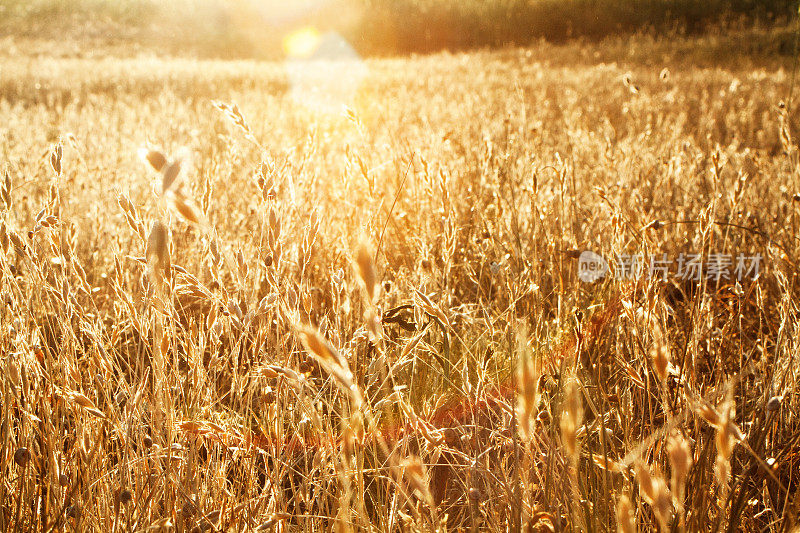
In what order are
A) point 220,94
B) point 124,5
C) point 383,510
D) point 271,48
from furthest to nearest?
point 124,5 → point 271,48 → point 220,94 → point 383,510

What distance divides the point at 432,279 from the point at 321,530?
810 millimetres

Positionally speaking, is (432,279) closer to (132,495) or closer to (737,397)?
(737,397)

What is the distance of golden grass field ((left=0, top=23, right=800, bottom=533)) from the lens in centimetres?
85

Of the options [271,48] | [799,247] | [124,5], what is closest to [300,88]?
[799,247]

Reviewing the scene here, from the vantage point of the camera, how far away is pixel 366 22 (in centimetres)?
2206

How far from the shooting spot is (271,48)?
1995cm

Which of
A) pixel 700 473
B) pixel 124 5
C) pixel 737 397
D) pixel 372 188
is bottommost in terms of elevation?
pixel 737 397
